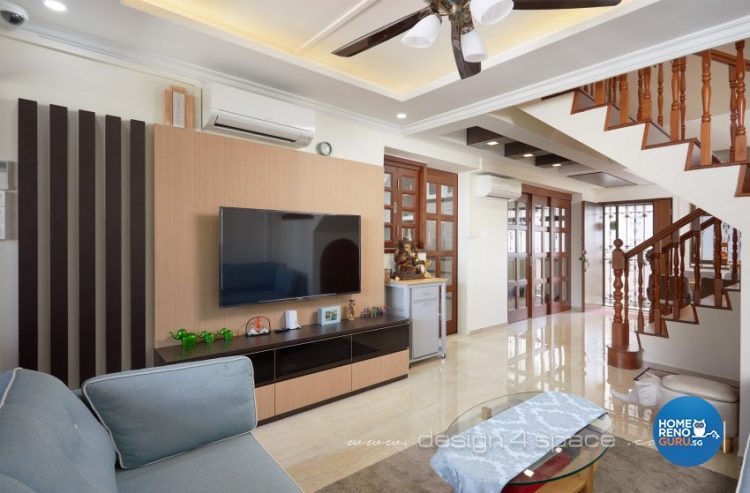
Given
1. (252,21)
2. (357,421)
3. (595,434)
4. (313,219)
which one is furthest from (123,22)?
(595,434)

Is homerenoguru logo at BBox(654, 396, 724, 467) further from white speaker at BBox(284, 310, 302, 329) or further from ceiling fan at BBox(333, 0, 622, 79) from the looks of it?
white speaker at BBox(284, 310, 302, 329)

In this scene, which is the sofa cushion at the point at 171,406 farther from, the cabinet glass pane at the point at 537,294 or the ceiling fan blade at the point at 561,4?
the cabinet glass pane at the point at 537,294

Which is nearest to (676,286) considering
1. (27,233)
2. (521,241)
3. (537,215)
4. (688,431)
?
(688,431)

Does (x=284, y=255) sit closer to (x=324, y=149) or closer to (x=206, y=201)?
(x=206, y=201)

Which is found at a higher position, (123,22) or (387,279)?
(123,22)

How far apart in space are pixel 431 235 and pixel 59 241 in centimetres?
384

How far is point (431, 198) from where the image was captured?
512 centimetres

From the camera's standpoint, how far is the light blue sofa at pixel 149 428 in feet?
3.35

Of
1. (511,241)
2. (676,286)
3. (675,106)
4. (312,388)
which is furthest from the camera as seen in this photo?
(511,241)

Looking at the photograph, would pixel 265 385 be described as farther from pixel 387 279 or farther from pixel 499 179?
pixel 499 179

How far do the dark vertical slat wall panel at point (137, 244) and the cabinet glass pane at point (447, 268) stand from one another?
12.0 feet

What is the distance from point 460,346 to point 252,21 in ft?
13.0

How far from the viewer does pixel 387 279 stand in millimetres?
4191

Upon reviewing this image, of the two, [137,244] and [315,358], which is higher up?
[137,244]
